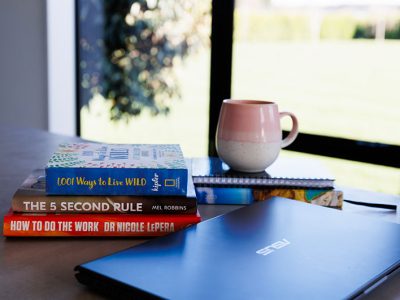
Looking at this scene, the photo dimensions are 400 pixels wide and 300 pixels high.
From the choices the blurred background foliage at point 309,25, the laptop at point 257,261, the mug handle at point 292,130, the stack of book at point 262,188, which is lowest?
the laptop at point 257,261

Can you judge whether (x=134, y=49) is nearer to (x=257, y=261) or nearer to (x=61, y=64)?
(x=61, y=64)

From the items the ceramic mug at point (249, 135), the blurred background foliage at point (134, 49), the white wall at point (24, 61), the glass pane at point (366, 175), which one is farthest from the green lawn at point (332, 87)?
the ceramic mug at point (249, 135)

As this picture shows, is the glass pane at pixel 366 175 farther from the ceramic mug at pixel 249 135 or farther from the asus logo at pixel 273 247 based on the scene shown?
Answer: the asus logo at pixel 273 247

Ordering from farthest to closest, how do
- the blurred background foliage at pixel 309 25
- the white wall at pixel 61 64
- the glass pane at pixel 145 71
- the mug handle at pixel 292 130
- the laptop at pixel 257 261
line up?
the white wall at pixel 61 64
the glass pane at pixel 145 71
the blurred background foliage at pixel 309 25
the mug handle at pixel 292 130
the laptop at pixel 257 261

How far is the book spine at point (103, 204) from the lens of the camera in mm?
706

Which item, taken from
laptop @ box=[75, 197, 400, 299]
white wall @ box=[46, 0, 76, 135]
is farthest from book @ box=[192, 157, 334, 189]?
white wall @ box=[46, 0, 76, 135]

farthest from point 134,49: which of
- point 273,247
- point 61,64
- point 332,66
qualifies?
point 273,247

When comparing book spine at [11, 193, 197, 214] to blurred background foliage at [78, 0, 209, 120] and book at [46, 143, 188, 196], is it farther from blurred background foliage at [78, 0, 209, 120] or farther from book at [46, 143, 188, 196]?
blurred background foliage at [78, 0, 209, 120]

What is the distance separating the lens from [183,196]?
72cm

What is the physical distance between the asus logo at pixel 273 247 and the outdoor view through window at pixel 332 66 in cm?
149

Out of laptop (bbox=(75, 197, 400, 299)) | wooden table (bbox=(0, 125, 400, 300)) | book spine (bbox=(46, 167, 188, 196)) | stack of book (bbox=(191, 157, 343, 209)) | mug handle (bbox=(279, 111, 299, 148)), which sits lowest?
wooden table (bbox=(0, 125, 400, 300))

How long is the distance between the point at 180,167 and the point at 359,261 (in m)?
0.26

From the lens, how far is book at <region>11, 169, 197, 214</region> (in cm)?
71

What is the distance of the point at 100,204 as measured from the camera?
0.71 m
